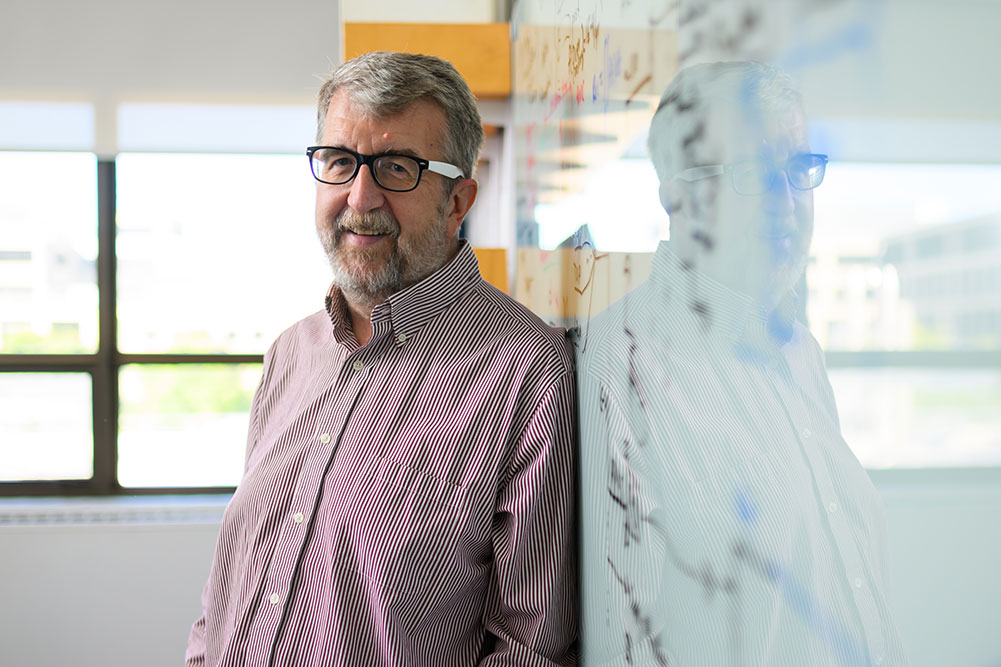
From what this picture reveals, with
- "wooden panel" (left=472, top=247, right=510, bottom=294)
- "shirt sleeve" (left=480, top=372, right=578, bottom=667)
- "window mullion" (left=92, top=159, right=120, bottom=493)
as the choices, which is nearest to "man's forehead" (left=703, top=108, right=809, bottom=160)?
"shirt sleeve" (left=480, top=372, right=578, bottom=667)

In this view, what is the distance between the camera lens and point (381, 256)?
1108 millimetres

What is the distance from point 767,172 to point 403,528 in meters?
0.74

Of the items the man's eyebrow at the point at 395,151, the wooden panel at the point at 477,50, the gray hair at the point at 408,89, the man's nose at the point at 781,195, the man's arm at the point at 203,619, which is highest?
the wooden panel at the point at 477,50

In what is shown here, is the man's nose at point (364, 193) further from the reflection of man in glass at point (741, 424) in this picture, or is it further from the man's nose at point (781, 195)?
the man's nose at point (781, 195)

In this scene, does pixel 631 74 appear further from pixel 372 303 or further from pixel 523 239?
pixel 523 239

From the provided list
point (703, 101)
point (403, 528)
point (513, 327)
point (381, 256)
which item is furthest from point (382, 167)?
point (703, 101)

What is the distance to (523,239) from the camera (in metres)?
1.49

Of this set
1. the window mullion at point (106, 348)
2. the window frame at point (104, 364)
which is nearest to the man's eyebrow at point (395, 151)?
the window frame at point (104, 364)

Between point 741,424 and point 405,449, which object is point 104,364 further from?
point 741,424

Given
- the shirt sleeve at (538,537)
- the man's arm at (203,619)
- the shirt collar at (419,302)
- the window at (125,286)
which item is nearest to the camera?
the shirt sleeve at (538,537)

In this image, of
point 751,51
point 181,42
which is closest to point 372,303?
point 751,51

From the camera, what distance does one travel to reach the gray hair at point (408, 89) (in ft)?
3.53

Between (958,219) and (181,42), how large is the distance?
3.25 meters

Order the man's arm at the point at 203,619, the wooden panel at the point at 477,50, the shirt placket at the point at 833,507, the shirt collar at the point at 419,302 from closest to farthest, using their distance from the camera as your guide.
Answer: the shirt placket at the point at 833,507 < the shirt collar at the point at 419,302 < the man's arm at the point at 203,619 < the wooden panel at the point at 477,50
